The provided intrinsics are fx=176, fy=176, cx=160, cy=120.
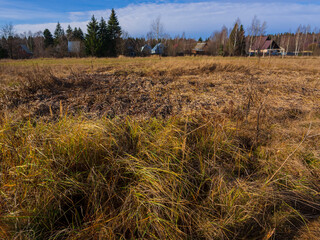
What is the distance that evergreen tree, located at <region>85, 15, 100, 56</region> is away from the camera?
31.7m

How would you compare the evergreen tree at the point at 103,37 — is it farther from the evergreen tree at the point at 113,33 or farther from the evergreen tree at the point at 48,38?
the evergreen tree at the point at 48,38

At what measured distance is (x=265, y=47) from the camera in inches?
1690

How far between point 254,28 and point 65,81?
38.1m

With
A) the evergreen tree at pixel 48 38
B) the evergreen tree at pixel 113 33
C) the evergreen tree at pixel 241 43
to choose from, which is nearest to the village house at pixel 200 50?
the evergreen tree at pixel 241 43

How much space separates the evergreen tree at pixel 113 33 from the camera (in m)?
33.7

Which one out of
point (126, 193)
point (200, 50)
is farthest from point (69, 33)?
point (126, 193)

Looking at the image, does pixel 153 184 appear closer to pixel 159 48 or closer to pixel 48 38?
pixel 159 48

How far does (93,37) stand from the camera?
1248 inches

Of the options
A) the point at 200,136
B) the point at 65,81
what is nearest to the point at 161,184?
the point at 200,136

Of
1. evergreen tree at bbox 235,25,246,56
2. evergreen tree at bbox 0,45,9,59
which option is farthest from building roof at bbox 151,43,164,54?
evergreen tree at bbox 0,45,9,59

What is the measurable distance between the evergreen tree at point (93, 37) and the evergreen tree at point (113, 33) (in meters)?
2.51

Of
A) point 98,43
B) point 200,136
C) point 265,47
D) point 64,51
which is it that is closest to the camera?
point 200,136

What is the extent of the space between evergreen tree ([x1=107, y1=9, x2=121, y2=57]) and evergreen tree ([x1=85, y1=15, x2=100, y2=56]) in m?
2.51

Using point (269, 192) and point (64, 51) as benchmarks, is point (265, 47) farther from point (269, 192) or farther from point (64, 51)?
point (269, 192)
